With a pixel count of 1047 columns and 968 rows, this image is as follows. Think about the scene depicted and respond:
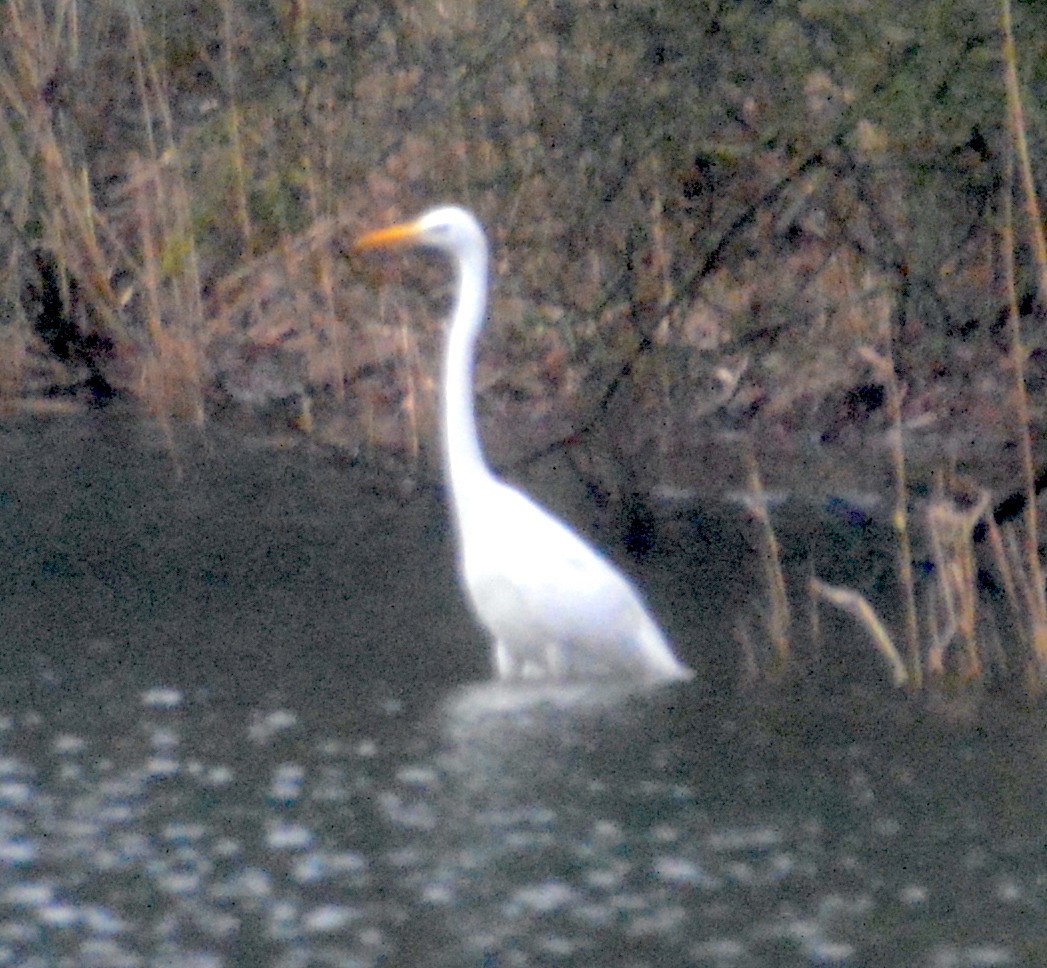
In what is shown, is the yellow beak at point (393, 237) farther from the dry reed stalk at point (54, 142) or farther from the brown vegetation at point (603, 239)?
the dry reed stalk at point (54, 142)

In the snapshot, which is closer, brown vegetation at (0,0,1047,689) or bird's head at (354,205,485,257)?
brown vegetation at (0,0,1047,689)

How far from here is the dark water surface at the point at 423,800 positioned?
472 cm

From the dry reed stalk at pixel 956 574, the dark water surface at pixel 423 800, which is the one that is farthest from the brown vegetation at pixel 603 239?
the dark water surface at pixel 423 800

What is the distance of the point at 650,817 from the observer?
5.50 meters

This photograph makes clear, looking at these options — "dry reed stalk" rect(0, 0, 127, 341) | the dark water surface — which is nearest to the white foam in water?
the dark water surface

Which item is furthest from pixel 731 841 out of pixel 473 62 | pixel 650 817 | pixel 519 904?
pixel 473 62

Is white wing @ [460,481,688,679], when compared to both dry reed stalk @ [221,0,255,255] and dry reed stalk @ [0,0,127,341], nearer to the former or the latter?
dry reed stalk @ [221,0,255,255]

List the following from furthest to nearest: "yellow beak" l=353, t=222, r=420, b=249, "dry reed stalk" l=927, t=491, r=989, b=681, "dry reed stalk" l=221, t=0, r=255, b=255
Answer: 1. "dry reed stalk" l=221, t=0, r=255, b=255
2. "yellow beak" l=353, t=222, r=420, b=249
3. "dry reed stalk" l=927, t=491, r=989, b=681

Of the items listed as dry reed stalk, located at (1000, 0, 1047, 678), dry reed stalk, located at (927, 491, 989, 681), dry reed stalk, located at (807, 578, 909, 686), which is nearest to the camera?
dry reed stalk, located at (1000, 0, 1047, 678)

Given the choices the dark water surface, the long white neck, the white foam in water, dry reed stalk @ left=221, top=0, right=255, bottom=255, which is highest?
dry reed stalk @ left=221, top=0, right=255, bottom=255

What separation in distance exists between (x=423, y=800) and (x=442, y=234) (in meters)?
2.16

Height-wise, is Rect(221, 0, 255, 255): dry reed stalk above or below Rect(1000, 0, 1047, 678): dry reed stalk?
above

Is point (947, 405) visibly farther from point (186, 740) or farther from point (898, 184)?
point (186, 740)

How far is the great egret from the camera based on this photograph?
6.77m
